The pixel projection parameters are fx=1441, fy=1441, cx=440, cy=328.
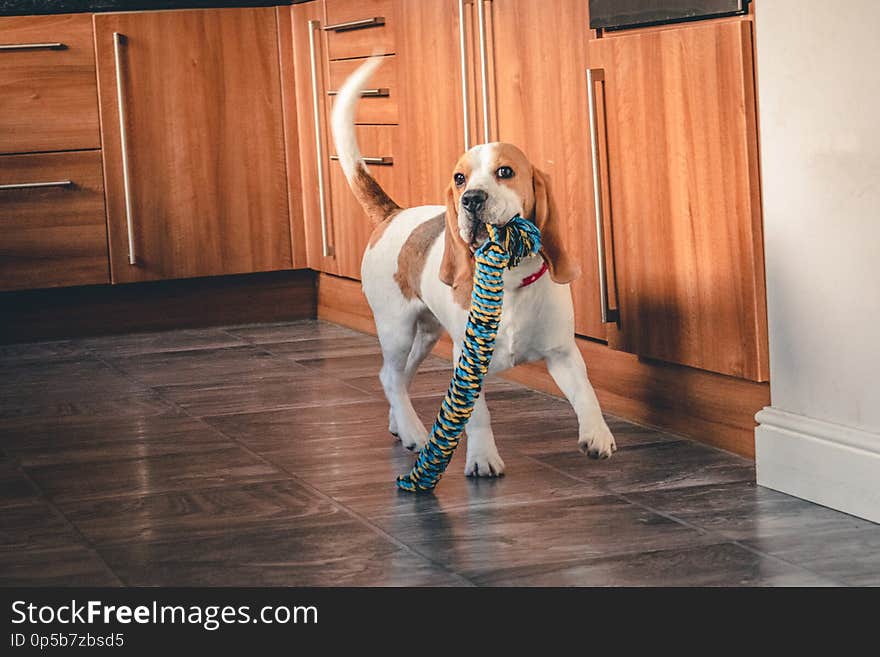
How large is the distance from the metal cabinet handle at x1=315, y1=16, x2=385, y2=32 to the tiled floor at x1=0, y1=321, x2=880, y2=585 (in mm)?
1075

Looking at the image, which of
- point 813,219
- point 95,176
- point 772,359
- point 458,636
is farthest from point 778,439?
point 95,176

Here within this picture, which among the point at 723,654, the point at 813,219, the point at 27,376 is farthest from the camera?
the point at 27,376

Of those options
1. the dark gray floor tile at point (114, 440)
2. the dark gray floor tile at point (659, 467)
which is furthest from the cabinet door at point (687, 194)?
the dark gray floor tile at point (114, 440)

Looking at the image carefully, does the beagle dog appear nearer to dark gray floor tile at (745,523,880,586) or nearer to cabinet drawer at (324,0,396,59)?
dark gray floor tile at (745,523,880,586)

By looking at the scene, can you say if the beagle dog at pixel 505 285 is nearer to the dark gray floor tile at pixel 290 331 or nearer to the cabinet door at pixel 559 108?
the cabinet door at pixel 559 108

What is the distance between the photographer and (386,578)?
2.04 m

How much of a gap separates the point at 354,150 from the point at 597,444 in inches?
36.9

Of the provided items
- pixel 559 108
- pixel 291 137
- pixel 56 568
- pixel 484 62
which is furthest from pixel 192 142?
pixel 56 568

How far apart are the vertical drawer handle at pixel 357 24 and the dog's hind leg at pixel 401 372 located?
4.69 feet

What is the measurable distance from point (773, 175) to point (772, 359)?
31cm

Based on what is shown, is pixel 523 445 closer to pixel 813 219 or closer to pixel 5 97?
pixel 813 219

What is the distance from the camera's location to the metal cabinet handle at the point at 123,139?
14.6 ft

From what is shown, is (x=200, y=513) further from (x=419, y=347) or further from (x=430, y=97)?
(x=430, y=97)

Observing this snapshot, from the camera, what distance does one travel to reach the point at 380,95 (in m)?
4.12
